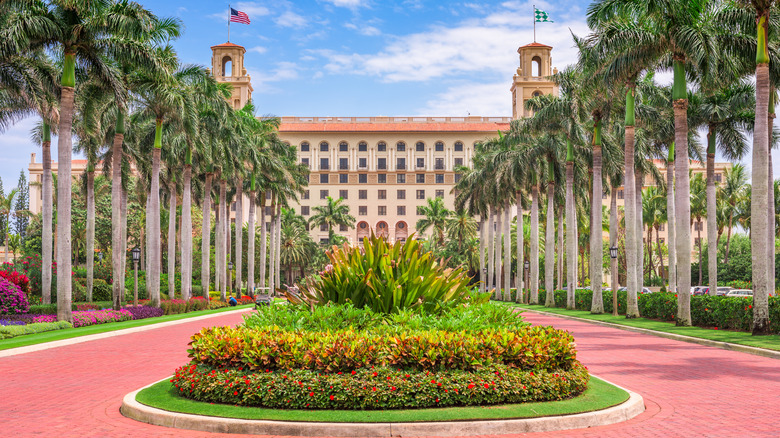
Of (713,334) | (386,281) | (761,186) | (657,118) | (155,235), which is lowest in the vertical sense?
(713,334)

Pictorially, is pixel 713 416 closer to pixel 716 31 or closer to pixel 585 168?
pixel 716 31

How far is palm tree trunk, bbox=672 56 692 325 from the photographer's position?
25250mm

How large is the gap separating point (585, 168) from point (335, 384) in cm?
4112

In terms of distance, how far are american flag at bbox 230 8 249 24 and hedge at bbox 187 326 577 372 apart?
72.7m

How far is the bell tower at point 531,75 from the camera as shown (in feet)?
367

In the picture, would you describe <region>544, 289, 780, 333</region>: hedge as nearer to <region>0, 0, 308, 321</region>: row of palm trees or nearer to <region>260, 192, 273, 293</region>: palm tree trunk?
<region>0, 0, 308, 321</region>: row of palm trees

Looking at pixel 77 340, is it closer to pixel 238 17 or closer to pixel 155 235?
pixel 155 235

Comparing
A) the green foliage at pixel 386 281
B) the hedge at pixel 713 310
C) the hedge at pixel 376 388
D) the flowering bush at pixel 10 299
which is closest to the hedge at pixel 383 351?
the hedge at pixel 376 388

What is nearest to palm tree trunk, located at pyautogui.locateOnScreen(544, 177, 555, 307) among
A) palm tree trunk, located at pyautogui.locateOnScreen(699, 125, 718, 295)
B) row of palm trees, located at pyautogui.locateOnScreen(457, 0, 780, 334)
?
row of palm trees, located at pyautogui.locateOnScreen(457, 0, 780, 334)

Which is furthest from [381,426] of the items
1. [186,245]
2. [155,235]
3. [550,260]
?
[550,260]

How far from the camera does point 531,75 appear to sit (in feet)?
373

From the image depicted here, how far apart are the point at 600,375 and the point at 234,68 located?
108363 millimetres

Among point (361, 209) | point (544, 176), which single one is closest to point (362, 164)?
point (361, 209)

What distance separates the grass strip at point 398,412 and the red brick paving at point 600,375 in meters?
0.42
